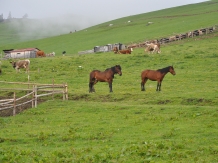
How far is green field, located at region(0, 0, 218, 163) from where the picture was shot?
45.4 ft

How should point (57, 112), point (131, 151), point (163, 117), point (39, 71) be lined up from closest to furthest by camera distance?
1. point (131, 151)
2. point (163, 117)
3. point (57, 112)
4. point (39, 71)

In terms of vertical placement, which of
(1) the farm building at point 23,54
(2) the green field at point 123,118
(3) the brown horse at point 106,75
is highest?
(1) the farm building at point 23,54

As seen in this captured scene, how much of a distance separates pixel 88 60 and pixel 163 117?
24.8 meters

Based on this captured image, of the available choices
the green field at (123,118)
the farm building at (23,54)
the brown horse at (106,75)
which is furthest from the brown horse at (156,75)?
the farm building at (23,54)

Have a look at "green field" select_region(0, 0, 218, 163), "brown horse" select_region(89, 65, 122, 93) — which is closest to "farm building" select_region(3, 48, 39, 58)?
"green field" select_region(0, 0, 218, 163)

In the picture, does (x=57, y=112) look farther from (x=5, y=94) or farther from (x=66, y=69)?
(x=66, y=69)

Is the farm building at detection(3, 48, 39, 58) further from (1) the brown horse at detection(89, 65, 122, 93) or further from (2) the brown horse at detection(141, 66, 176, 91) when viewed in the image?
(2) the brown horse at detection(141, 66, 176, 91)

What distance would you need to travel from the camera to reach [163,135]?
52.7 ft

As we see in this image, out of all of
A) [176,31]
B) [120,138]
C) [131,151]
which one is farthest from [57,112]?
[176,31]

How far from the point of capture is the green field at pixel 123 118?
1385 cm

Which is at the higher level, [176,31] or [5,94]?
[176,31]

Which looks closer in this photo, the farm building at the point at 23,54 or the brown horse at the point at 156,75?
the brown horse at the point at 156,75

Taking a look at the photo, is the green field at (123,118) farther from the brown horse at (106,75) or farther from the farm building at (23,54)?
the farm building at (23,54)

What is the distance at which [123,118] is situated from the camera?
66.3ft
